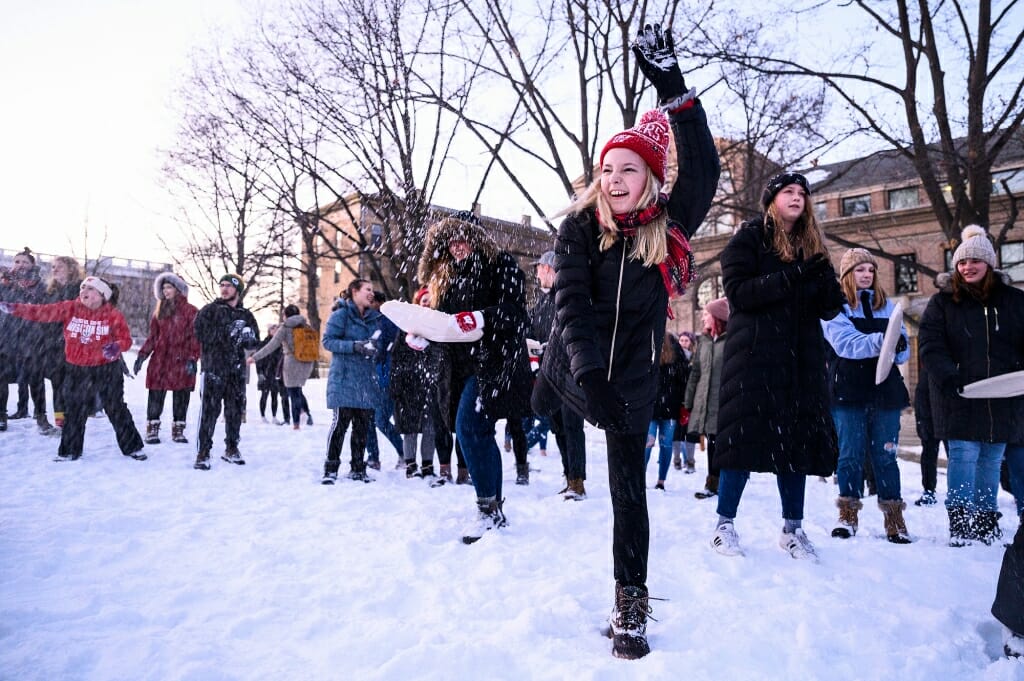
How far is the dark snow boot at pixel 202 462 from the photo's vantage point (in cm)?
627

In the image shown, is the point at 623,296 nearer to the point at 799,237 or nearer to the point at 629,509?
the point at 629,509

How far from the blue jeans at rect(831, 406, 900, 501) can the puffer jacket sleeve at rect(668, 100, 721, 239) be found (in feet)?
8.10

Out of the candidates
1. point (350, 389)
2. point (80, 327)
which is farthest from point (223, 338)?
point (350, 389)

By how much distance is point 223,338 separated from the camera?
275 inches

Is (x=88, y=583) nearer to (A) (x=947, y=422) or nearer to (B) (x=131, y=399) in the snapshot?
(A) (x=947, y=422)

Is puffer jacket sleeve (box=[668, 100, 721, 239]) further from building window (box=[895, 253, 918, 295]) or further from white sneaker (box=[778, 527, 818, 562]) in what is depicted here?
building window (box=[895, 253, 918, 295])

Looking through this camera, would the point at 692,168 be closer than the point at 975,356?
Yes

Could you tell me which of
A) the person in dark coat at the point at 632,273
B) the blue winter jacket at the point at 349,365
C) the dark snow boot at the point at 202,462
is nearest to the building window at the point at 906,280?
the blue winter jacket at the point at 349,365

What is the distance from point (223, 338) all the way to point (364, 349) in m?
1.85

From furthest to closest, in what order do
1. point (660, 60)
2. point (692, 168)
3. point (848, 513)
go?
point (848, 513) < point (692, 168) < point (660, 60)

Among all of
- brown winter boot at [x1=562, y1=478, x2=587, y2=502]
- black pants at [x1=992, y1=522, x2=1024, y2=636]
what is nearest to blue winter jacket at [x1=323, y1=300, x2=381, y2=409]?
brown winter boot at [x1=562, y1=478, x2=587, y2=502]

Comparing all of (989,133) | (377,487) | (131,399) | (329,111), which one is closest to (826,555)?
(377,487)

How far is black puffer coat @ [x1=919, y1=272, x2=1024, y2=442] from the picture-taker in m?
3.88

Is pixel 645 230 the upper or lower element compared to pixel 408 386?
upper
